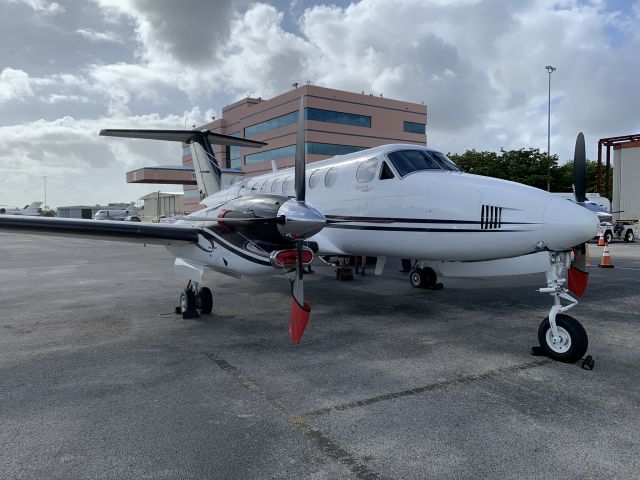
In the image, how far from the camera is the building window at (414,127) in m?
55.0

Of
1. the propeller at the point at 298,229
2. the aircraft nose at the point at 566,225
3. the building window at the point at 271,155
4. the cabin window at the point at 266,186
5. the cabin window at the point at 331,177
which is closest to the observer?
the aircraft nose at the point at 566,225

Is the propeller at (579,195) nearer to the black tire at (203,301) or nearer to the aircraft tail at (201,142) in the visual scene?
the black tire at (203,301)

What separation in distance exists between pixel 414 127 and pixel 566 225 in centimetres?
5299

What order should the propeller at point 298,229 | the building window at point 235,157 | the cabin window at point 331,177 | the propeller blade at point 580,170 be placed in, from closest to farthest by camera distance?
the propeller at point 298,229
the propeller blade at point 580,170
the cabin window at point 331,177
the building window at point 235,157

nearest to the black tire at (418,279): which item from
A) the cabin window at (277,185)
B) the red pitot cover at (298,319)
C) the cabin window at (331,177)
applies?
the cabin window at (331,177)

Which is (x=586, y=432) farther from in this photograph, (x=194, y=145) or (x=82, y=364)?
(x=194, y=145)

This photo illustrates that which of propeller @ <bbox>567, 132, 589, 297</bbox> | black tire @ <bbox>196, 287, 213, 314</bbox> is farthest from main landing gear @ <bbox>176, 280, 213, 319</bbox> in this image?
propeller @ <bbox>567, 132, 589, 297</bbox>

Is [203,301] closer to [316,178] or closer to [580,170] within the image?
[316,178]

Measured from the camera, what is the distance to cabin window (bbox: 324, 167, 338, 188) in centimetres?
917

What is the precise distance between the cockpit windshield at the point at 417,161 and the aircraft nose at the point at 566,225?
238 centimetres

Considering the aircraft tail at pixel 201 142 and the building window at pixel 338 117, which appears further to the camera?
the building window at pixel 338 117

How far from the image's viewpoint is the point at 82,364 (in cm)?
566

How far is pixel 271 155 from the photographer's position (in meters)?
52.9

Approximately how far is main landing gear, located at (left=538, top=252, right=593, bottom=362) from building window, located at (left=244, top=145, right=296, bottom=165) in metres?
42.5
